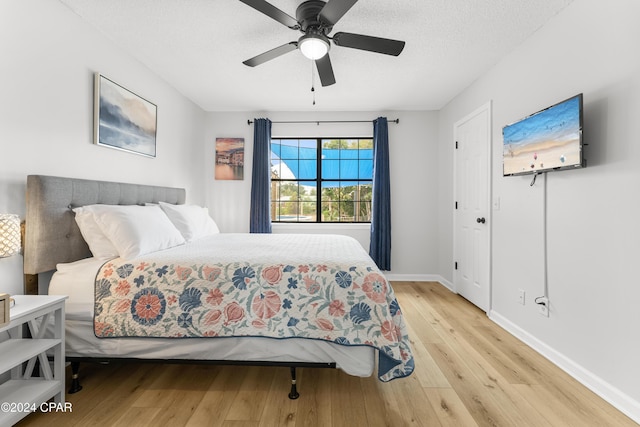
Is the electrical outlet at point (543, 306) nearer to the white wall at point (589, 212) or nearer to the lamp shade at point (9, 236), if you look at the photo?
the white wall at point (589, 212)

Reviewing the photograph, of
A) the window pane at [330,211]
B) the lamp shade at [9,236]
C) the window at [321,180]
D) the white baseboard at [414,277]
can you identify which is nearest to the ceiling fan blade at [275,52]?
the lamp shade at [9,236]

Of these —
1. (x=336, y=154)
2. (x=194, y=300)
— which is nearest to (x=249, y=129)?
(x=336, y=154)

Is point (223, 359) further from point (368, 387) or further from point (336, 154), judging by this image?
point (336, 154)

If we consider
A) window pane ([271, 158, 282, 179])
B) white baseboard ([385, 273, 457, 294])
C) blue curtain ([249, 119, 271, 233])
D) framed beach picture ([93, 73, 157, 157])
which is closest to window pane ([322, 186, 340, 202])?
window pane ([271, 158, 282, 179])

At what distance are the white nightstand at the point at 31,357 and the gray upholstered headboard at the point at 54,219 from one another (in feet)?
0.95

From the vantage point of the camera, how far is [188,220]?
2.86m

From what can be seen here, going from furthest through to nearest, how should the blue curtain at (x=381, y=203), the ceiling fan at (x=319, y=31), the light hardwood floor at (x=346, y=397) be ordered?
1. the blue curtain at (x=381, y=203)
2. the ceiling fan at (x=319, y=31)
3. the light hardwood floor at (x=346, y=397)

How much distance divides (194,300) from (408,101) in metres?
3.57

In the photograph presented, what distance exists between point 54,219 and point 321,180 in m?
3.23

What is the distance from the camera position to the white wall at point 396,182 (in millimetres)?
4348

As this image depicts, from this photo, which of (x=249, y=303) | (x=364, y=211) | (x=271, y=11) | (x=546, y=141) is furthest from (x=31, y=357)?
(x=364, y=211)

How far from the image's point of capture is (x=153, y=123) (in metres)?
3.05

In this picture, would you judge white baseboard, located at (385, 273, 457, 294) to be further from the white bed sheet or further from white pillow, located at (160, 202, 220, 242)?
the white bed sheet

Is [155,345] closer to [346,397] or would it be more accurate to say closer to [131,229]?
[131,229]
